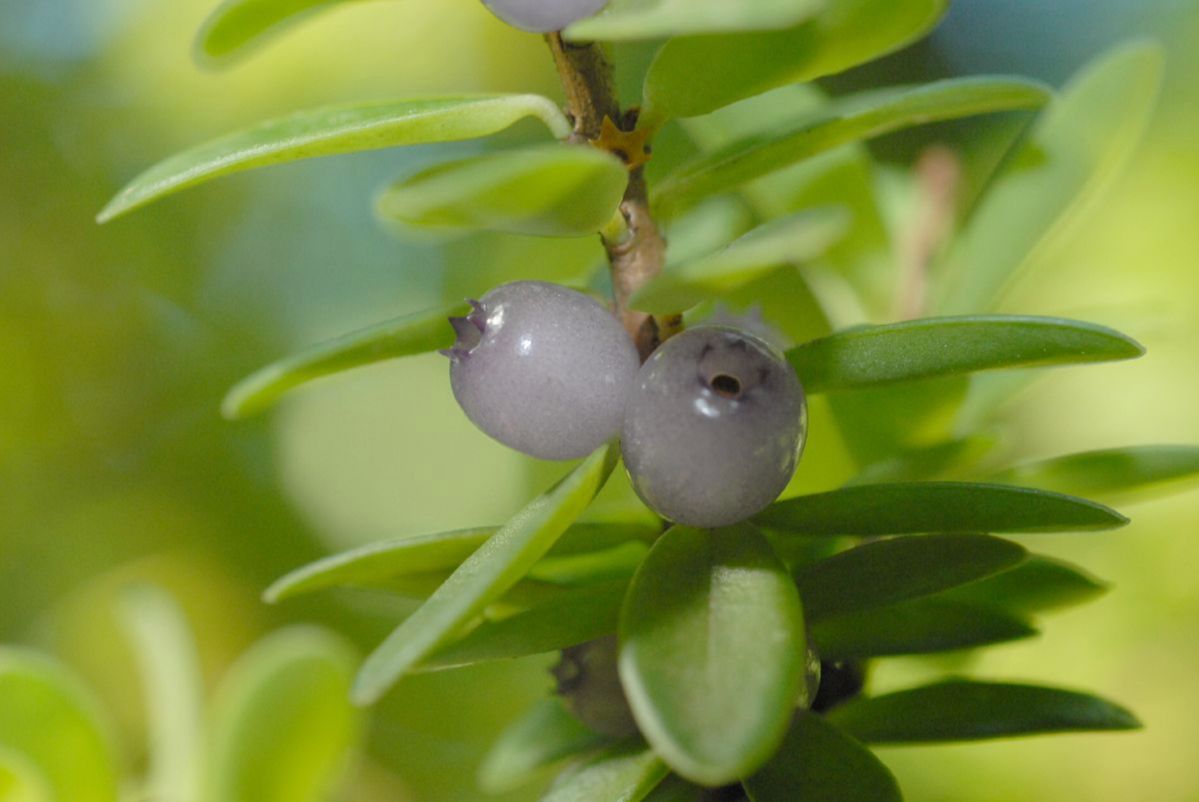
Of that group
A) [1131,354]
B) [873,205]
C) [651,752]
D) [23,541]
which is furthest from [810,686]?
[23,541]

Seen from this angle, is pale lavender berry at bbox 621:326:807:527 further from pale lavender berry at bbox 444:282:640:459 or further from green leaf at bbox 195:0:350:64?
green leaf at bbox 195:0:350:64

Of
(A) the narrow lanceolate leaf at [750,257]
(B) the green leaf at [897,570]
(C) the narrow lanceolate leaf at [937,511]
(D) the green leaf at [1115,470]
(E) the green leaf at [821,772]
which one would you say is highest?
(D) the green leaf at [1115,470]

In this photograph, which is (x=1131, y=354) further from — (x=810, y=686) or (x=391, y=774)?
(x=391, y=774)

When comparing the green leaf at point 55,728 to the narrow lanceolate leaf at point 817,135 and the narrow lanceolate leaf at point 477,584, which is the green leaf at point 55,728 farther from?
the narrow lanceolate leaf at point 817,135

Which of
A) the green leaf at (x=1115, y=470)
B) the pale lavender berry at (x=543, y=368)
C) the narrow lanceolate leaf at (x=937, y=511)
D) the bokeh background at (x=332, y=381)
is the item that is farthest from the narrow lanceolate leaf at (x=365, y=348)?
the bokeh background at (x=332, y=381)

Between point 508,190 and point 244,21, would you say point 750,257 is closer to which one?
point 508,190

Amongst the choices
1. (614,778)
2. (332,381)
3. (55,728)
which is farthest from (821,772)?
(332,381)
